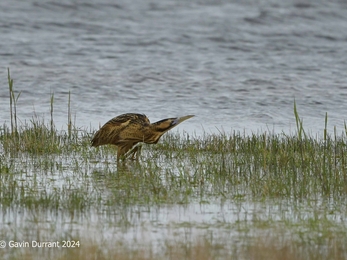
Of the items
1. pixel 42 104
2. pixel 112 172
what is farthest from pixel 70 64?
pixel 112 172

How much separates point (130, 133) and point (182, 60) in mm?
10662

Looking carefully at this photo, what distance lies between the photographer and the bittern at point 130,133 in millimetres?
10648

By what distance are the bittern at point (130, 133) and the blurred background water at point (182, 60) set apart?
2625mm

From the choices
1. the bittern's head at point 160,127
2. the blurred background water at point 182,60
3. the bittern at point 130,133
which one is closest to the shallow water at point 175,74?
the blurred background water at point 182,60

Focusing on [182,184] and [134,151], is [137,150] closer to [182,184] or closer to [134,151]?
[134,151]

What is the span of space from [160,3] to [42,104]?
13.3m

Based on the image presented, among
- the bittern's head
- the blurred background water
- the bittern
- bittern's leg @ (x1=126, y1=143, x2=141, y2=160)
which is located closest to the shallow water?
the blurred background water

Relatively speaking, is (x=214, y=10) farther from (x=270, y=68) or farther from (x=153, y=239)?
(x=153, y=239)

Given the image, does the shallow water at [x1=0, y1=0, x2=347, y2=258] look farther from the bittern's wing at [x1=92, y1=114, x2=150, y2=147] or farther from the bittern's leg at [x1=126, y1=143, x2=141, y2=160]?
the bittern's wing at [x1=92, y1=114, x2=150, y2=147]

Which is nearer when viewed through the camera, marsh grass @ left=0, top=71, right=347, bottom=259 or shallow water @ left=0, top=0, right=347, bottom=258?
marsh grass @ left=0, top=71, right=347, bottom=259

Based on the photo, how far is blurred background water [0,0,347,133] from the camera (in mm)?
15719

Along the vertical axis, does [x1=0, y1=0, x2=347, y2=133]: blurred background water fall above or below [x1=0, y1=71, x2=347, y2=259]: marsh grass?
above

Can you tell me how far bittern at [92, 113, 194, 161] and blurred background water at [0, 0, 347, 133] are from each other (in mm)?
2625

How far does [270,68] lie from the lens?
67.6 feet
